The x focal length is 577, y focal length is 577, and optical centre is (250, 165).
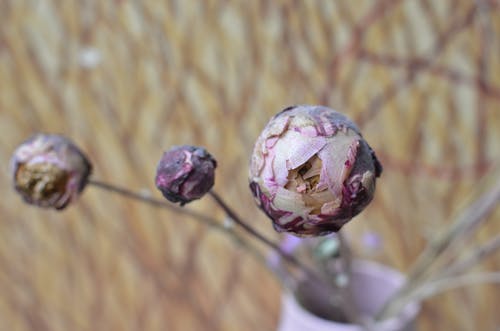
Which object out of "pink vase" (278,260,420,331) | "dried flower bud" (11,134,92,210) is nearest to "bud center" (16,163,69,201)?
"dried flower bud" (11,134,92,210)

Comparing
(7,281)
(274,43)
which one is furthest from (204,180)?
(7,281)

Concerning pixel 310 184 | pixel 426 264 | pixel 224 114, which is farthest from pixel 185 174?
pixel 224 114

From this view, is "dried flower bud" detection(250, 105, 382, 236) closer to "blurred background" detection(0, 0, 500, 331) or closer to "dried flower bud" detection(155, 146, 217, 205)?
"dried flower bud" detection(155, 146, 217, 205)

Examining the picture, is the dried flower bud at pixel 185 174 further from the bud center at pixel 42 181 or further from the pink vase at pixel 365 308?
the pink vase at pixel 365 308

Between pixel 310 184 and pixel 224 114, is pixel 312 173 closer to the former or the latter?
pixel 310 184

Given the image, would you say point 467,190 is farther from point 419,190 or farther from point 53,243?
point 53,243

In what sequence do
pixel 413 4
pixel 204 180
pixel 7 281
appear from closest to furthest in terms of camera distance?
pixel 204 180, pixel 413 4, pixel 7 281
